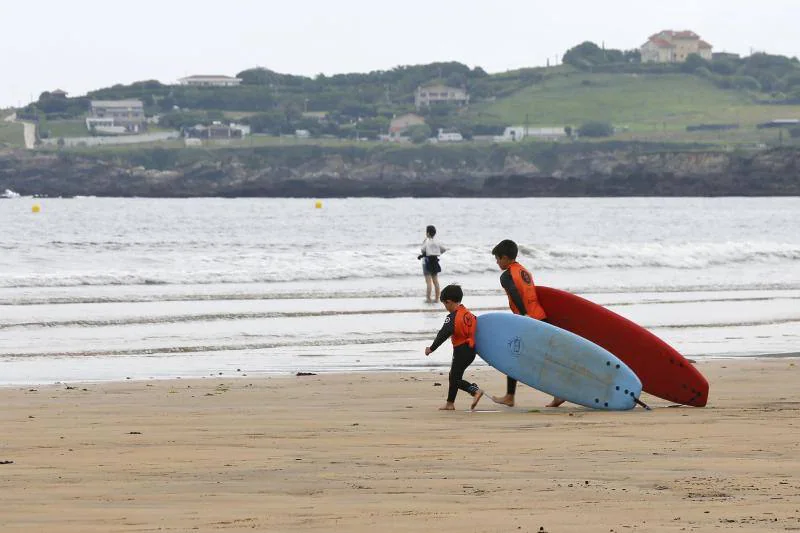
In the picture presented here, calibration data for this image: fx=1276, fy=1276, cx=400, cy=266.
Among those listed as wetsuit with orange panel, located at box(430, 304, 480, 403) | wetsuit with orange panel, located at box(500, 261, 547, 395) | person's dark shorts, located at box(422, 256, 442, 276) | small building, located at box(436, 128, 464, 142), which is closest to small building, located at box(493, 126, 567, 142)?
small building, located at box(436, 128, 464, 142)

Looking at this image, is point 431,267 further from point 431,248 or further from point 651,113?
point 651,113

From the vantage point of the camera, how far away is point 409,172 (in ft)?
517

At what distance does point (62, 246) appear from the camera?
43156mm

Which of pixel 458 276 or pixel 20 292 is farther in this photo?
pixel 458 276

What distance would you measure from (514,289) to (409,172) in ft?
486

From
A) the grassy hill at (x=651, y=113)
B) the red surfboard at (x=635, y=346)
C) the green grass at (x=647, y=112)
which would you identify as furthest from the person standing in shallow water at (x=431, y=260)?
the green grass at (x=647, y=112)

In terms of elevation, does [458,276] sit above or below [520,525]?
below

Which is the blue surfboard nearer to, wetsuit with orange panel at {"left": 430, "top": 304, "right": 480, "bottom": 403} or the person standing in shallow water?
wetsuit with orange panel at {"left": 430, "top": 304, "right": 480, "bottom": 403}

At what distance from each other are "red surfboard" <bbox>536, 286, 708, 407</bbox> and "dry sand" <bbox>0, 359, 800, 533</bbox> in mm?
181

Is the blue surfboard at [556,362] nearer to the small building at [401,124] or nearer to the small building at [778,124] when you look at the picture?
the small building at [778,124]

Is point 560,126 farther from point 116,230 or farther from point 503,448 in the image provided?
point 503,448

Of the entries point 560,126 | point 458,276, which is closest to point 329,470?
point 458,276

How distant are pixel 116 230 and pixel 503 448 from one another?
53.4m

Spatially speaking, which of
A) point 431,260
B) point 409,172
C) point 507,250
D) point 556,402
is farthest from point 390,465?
point 409,172
